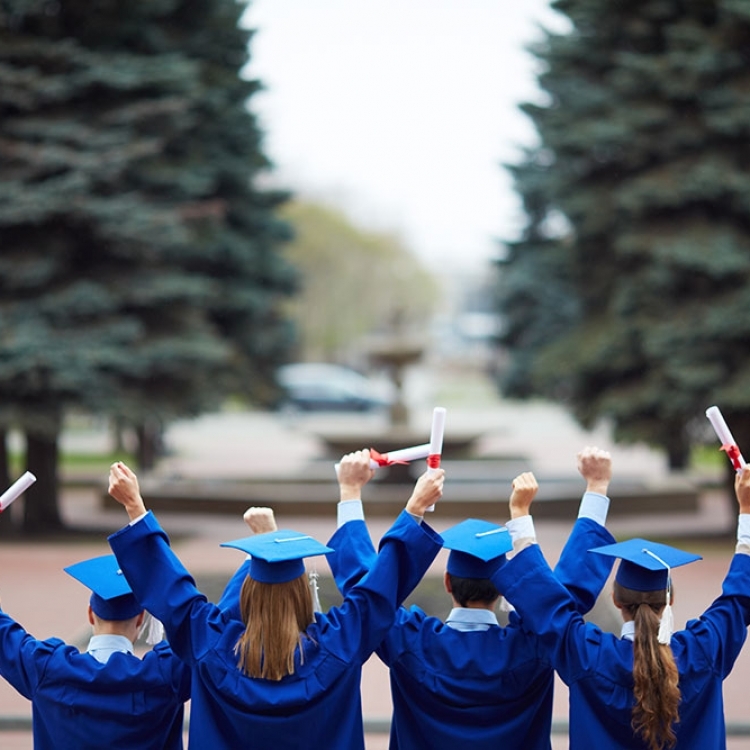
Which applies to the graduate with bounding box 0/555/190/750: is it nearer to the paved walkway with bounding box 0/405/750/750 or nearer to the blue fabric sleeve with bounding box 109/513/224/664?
the blue fabric sleeve with bounding box 109/513/224/664

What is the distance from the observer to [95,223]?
566 inches

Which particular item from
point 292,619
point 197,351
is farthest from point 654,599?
point 197,351

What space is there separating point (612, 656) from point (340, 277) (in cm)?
5314

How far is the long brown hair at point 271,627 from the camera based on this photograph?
337 cm

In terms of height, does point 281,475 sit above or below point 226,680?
below

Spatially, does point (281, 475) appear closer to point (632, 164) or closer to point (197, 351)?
point (197, 351)

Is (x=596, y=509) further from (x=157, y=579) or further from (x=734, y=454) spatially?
(x=157, y=579)

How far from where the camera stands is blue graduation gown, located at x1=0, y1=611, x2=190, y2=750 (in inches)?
143

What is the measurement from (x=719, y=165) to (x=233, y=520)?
A: 30.0 ft

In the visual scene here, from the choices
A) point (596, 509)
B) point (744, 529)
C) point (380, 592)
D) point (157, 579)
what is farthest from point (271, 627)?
point (744, 529)

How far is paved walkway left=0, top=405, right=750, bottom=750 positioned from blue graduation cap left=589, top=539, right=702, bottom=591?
336 centimetres

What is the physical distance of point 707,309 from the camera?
13.5 meters

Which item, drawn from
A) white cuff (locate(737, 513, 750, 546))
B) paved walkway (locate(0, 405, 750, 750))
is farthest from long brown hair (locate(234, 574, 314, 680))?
paved walkway (locate(0, 405, 750, 750))

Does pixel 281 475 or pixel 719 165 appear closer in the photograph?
pixel 719 165
